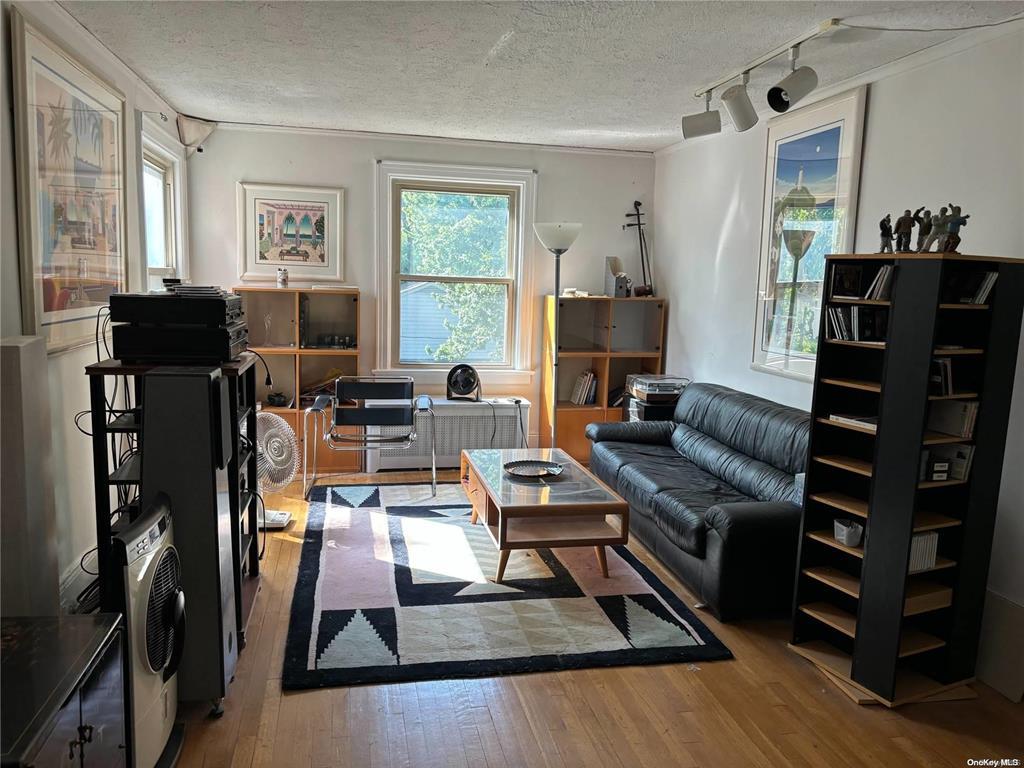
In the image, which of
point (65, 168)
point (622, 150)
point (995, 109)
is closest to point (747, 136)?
point (622, 150)

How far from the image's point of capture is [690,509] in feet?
11.2

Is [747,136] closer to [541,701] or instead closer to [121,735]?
[541,701]

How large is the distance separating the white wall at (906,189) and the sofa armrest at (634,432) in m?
0.54

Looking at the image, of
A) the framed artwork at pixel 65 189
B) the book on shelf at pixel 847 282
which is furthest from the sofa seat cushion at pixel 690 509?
the framed artwork at pixel 65 189

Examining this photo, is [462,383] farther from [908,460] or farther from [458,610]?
[908,460]

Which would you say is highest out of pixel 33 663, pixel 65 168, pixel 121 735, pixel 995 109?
pixel 995 109

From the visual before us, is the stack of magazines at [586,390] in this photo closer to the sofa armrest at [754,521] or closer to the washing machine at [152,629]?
the sofa armrest at [754,521]

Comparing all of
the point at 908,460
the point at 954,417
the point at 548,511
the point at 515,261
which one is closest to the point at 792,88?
the point at 954,417

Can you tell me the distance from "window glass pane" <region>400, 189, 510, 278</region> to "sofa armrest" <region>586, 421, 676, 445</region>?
5.55ft

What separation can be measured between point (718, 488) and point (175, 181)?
4087 millimetres

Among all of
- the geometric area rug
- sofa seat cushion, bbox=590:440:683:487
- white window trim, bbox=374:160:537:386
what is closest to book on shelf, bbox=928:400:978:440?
the geometric area rug

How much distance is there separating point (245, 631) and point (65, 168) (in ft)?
6.58

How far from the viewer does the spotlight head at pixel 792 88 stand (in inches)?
125

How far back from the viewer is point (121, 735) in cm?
178
